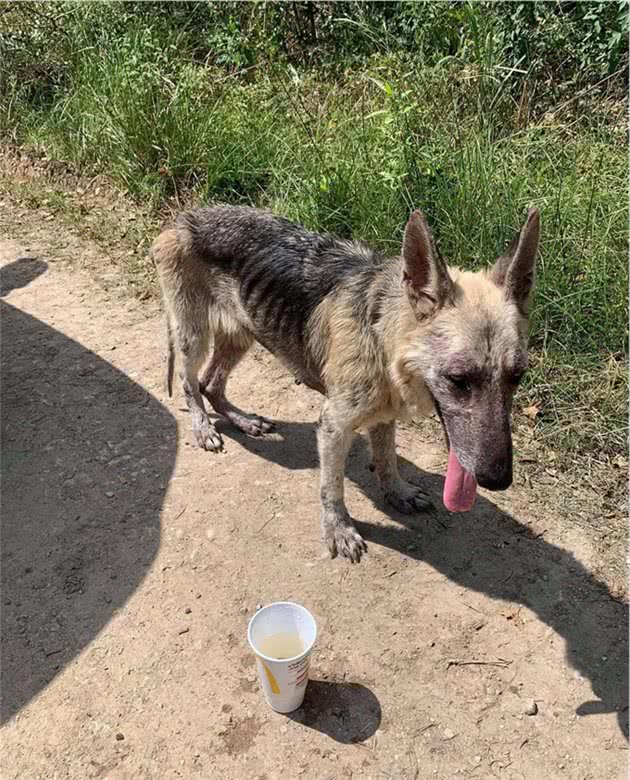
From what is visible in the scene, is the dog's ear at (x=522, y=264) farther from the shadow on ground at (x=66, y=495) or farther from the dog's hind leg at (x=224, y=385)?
the shadow on ground at (x=66, y=495)

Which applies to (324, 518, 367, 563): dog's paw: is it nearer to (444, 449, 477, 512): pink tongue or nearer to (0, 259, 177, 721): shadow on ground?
(444, 449, 477, 512): pink tongue

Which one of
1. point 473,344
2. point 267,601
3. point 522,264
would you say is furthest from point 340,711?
point 522,264

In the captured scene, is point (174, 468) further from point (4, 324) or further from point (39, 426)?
point (4, 324)

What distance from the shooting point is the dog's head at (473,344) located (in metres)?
2.73

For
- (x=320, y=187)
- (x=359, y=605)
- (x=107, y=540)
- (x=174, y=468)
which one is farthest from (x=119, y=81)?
(x=359, y=605)

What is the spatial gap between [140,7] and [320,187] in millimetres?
4831

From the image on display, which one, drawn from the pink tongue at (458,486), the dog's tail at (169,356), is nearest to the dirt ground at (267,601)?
the dog's tail at (169,356)

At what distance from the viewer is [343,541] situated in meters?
3.67

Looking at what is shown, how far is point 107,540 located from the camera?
3744mm

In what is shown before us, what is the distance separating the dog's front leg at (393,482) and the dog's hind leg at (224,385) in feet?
3.18

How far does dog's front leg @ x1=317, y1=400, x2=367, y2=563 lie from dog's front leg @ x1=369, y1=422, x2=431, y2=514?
1.13 feet

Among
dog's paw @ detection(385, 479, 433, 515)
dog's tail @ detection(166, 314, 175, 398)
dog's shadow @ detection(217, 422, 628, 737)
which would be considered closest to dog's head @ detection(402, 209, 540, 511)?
dog's shadow @ detection(217, 422, 628, 737)

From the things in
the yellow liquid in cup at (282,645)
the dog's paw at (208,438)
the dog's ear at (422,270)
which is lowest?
the dog's paw at (208,438)

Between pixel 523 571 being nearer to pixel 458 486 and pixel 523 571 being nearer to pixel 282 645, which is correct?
pixel 458 486
